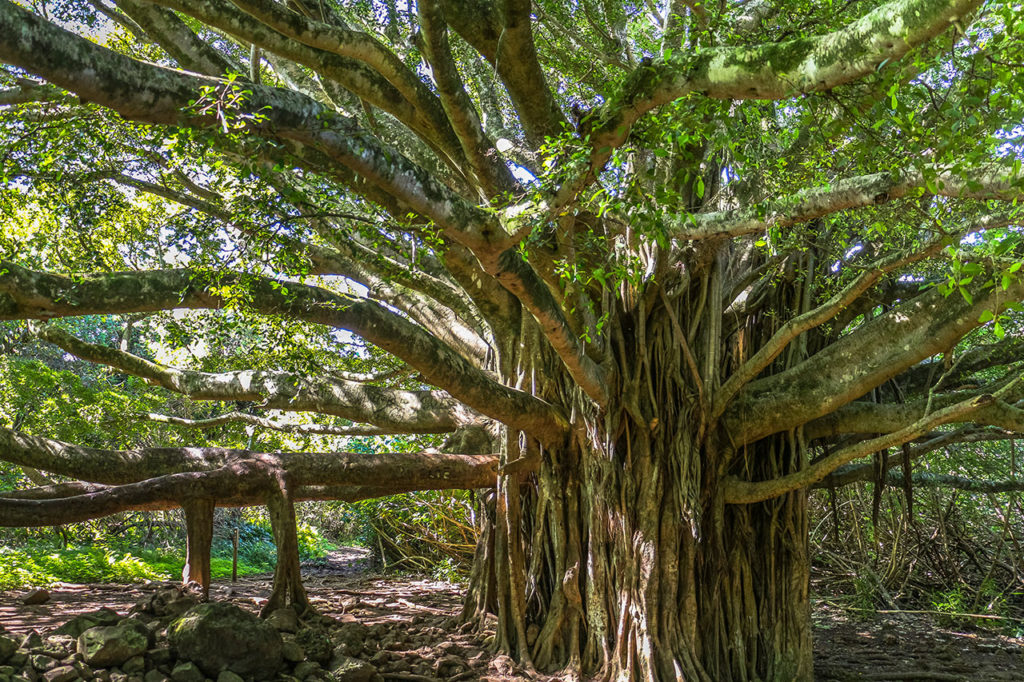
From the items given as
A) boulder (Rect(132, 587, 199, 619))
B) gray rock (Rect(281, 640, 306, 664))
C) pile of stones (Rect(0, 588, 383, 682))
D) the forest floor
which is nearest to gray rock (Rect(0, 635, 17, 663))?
pile of stones (Rect(0, 588, 383, 682))

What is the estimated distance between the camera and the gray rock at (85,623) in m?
4.04

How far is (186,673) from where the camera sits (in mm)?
3887

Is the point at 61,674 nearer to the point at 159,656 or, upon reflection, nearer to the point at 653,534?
the point at 159,656

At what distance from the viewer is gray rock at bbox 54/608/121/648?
4.04m

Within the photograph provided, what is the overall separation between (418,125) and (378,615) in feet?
14.8

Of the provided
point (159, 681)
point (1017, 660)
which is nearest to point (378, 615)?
point (159, 681)

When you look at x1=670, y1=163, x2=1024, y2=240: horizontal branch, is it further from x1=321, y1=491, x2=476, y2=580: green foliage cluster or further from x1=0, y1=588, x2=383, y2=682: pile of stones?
x1=321, y1=491, x2=476, y2=580: green foliage cluster

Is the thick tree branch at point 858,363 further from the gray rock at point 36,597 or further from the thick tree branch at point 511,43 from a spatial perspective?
the gray rock at point 36,597

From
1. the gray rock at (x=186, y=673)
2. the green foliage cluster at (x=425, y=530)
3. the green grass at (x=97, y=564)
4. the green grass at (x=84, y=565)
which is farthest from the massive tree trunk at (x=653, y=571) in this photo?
the green grass at (x=84, y=565)

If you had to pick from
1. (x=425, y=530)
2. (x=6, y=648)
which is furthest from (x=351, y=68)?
(x=425, y=530)

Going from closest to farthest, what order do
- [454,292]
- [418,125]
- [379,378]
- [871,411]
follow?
[418,125] < [871,411] < [454,292] < [379,378]

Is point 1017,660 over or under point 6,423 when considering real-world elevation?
under

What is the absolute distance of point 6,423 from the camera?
8461 mm

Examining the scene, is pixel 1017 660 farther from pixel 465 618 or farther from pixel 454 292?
pixel 454 292
